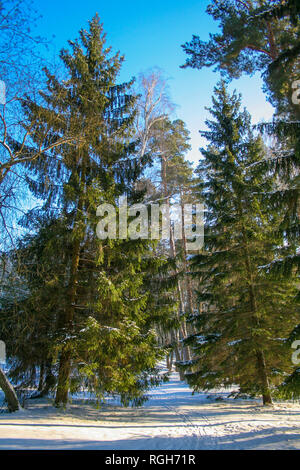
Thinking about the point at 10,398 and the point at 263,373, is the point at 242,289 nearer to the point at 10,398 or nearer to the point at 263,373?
the point at 263,373

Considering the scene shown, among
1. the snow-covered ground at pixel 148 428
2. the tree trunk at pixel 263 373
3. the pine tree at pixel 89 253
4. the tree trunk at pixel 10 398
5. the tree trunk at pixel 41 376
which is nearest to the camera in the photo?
the snow-covered ground at pixel 148 428

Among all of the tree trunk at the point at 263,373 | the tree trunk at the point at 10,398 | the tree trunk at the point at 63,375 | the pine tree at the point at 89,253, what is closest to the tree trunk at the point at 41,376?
the pine tree at the point at 89,253

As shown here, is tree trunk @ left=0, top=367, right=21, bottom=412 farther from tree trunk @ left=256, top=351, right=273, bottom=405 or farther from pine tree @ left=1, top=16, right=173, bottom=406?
tree trunk @ left=256, top=351, right=273, bottom=405

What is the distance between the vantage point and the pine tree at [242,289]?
934cm

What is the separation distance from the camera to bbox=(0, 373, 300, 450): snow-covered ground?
4975 mm

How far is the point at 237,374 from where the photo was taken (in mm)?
9531

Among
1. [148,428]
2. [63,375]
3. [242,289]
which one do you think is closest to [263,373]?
[242,289]

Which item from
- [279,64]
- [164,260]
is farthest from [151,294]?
[279,64]

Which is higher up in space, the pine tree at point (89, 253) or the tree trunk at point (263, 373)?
the pine tree at point (89, 253)

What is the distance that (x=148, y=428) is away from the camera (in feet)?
21.7

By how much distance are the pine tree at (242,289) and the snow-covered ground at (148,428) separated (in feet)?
3.91

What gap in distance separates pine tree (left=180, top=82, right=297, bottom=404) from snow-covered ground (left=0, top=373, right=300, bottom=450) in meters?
1.19

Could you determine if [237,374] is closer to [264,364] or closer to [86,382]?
[264,364]

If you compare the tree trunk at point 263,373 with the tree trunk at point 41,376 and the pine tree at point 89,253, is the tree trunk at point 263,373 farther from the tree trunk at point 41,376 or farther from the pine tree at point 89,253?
the tree trunk at point 41,376
